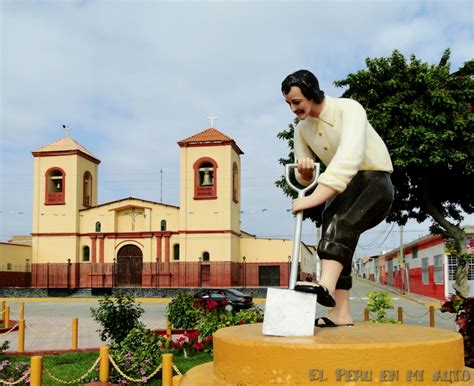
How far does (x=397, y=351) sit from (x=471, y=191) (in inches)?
419

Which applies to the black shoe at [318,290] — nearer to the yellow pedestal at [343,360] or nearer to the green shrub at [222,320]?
the yellow pedestal at [343,360]

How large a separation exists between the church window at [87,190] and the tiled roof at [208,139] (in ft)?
22.9

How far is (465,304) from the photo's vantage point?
6.46 metres

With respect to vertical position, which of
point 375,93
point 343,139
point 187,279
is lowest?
point 187,279

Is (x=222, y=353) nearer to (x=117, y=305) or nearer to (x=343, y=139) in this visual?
(x=343, y=139)

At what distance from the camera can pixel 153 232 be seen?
3191cm

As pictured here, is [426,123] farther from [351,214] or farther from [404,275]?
[404,275]

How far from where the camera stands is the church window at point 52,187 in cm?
3262

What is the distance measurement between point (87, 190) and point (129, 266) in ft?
18.6

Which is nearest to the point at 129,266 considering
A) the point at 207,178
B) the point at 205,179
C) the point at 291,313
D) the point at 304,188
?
the point at 205,179

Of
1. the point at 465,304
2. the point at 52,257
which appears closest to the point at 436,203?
the point at 465,304

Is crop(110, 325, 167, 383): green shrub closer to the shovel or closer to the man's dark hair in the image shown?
the shovel

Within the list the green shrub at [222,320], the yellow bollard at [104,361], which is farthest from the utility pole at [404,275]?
the yellow bollard at [104,361]

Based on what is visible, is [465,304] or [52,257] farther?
[52,257]
